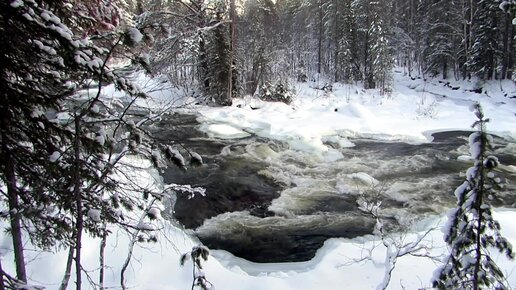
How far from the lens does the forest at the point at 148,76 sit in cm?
277

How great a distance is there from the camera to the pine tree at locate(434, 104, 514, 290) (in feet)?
9.19

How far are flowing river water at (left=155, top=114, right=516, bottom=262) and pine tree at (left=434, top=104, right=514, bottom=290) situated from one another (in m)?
3.80

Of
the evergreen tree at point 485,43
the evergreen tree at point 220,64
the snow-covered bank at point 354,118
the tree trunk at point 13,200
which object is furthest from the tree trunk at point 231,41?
the evergreen tree at point 485,43

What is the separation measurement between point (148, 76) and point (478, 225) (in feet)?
34.2

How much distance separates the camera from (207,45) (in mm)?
21141

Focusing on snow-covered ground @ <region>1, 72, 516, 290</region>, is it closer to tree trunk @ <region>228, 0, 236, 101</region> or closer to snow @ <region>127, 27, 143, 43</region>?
tree trunk @ <region>228, 0, 236, 101</region>

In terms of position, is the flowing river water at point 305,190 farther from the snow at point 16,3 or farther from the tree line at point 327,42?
the tree line at point 327,42

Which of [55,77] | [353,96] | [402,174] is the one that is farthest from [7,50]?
[353,96]

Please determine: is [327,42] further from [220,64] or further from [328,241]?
[328,241]

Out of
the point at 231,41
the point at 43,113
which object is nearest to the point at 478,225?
the point at 43,113

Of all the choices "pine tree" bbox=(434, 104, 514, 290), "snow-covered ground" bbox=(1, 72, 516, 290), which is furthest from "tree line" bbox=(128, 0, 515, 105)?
"pine tree" bbox=(434, 104, 514, 290)

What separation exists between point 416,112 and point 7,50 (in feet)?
60.7

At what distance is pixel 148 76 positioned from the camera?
38.1 feet

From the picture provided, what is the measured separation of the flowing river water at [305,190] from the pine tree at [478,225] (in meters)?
3.80
